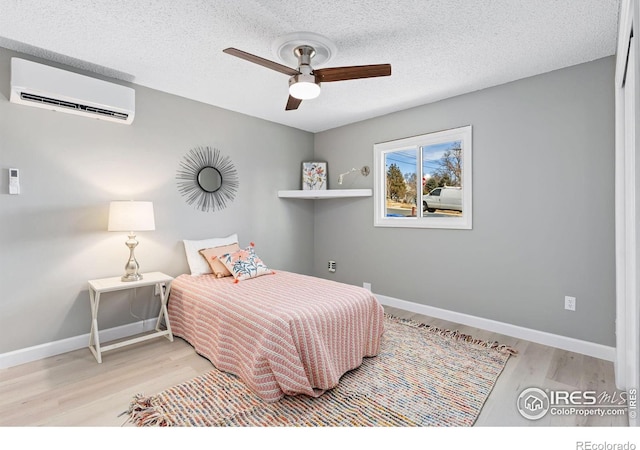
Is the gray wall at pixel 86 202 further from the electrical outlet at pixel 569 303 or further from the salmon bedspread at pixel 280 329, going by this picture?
the electrical outlet at pixel 569 303

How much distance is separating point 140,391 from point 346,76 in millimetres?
2574

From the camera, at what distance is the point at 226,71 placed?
9.21 feet

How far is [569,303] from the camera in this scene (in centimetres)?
271

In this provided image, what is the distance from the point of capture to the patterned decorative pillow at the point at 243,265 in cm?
315

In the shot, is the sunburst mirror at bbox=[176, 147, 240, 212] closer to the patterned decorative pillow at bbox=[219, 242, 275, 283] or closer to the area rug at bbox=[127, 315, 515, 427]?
the patterned decorative pillow at bbox=[219, 242, 275, 283]

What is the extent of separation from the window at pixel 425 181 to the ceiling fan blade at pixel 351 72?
5.23 feet

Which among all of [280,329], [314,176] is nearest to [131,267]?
[280,329]

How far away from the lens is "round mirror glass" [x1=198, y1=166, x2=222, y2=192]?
3.59 m

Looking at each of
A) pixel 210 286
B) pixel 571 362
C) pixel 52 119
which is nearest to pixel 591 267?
pixel 571 362

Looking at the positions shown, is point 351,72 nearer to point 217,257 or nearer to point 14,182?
point 217,257

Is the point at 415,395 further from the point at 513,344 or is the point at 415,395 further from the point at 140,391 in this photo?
the point at 140,391

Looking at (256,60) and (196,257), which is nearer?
(256,60)

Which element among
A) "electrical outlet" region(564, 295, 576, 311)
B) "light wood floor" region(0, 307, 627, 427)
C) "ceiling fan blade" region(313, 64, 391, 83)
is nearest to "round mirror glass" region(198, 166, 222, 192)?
"light wood floor" region(0, 307, 627, 427)

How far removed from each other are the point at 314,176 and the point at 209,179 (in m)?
1.54
